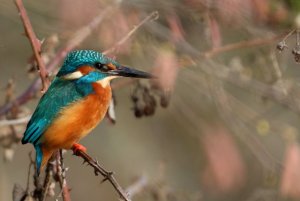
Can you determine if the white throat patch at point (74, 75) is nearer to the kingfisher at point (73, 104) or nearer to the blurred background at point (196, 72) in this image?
the kingfisher at point (73, 104)

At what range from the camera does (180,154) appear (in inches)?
335

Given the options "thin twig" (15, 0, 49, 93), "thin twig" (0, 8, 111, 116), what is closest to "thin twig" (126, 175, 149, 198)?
"thin twig" (0, 8, 111, 116)

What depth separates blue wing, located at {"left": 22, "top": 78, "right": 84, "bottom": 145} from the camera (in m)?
3.95

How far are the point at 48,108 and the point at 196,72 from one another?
2404mm

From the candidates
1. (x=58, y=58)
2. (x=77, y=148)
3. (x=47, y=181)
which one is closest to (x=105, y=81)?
(x=77, y=148)

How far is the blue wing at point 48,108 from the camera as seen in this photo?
3949mm

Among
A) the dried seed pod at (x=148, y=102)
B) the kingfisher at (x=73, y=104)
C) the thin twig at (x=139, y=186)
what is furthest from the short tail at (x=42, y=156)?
the thin twig at (x=139, y=186)

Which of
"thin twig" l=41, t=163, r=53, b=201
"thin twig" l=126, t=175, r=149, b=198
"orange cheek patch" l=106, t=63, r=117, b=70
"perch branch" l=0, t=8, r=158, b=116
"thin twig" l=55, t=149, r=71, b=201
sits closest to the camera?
"thin twig" l=55, t=149, r=71, b=201

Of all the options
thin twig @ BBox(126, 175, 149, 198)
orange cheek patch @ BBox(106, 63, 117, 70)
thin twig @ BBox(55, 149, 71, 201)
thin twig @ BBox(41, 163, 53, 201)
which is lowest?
thin twig @ BBox(55, 149, 71, 201)

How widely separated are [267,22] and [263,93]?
1.56 feet

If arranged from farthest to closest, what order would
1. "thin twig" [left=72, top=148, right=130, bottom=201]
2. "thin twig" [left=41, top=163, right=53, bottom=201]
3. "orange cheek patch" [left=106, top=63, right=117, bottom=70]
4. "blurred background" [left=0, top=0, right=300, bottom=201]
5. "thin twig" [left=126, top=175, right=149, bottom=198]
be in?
"thin twig" [left=126, top=175, right=149, bottom=198]
"blurred background" [left=0, top=0, right=300, bottom=201]
"orange cheek patch" [left=106, top=63, right=117, bottom=70]
"thin twig" [left=41, top=163, right=53, bottom=201]
"thin twig" [left=72, top=148, right=130, bottom=201]

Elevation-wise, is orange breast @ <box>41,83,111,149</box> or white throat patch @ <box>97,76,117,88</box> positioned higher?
white throat patch @ <box>97,76,117,88</box>

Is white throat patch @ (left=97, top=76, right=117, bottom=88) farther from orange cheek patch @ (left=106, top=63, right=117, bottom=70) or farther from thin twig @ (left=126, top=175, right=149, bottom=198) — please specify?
thin twig @ (left=126, top=175, right=149, bottom=198)

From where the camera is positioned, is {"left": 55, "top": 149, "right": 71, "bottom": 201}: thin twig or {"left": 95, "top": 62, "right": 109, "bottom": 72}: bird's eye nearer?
{"left": 55, "top": 149, "right": 71, "bottom": 201}: thin twig
